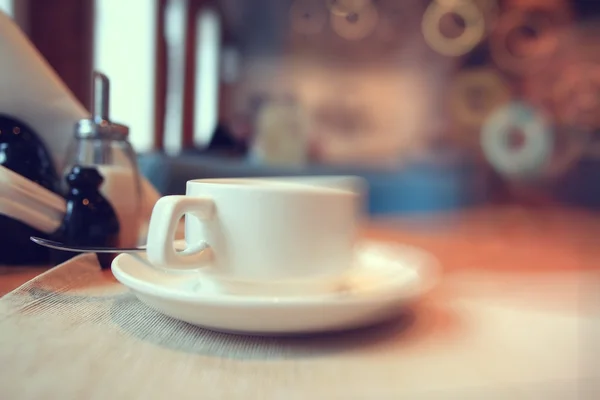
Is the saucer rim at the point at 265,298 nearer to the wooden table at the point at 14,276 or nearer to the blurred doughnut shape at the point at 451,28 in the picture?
the wooden table at the point at 14,276

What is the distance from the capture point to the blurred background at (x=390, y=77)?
2740 mm

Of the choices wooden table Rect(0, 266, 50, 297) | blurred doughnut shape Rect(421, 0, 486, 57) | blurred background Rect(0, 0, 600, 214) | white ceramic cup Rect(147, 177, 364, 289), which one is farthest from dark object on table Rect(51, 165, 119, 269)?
blurred doughnut shape Rect(421, 0, 486, 57)

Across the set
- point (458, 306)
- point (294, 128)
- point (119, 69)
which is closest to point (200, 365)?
point (458, 306)

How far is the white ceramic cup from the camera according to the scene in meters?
0.29

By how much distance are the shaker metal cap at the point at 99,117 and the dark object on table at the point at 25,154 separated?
37mm

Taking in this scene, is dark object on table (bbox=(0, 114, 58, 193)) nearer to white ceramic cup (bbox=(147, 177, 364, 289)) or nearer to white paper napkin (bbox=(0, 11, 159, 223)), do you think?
white paper napkin (bbox=(0, 11, 159, 223))

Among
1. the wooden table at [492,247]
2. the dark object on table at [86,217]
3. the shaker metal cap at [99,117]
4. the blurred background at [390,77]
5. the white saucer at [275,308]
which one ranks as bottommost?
the wooden table at [492,247]

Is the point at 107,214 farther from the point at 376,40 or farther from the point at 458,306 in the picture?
the point at 376,40

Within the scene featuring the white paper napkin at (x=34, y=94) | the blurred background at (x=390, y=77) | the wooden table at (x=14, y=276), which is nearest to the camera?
the wooden table at (x=14, y=276)

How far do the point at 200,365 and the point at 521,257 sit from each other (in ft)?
1.60

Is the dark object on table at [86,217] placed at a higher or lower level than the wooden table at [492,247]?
higher

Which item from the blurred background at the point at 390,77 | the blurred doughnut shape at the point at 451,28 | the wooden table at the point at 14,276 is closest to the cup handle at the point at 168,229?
the wooden table at the point at 14,276

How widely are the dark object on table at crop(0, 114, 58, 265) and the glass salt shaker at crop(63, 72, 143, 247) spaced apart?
0.06 ft

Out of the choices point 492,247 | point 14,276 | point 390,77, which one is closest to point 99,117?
point 14,276
